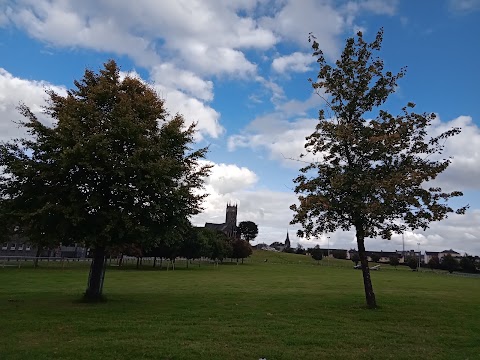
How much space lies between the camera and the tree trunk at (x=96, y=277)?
2012 centimetres

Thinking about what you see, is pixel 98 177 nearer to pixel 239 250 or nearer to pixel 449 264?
pixel 239 250

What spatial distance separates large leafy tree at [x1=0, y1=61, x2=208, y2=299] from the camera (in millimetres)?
18078

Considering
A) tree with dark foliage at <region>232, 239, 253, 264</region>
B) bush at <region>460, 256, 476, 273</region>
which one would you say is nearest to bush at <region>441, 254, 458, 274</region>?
bush at <region>460, 256, 476, 273</region>

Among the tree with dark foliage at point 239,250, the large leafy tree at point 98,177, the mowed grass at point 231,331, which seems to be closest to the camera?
the mowed grass at point 231,331

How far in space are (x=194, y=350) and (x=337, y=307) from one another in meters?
10.6

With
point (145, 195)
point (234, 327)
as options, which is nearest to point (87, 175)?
point (145, 195)

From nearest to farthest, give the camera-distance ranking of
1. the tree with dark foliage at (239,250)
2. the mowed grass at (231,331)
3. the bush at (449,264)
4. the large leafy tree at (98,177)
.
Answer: the mowed grass at (231,331)
the large leafy tree at (98,177)
the tree with dark foliage at (239,250)
the bush at (449,264)

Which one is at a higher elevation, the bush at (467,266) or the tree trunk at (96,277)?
the bush at (467,266)

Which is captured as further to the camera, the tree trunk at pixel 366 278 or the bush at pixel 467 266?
the bush at pixel 467 266

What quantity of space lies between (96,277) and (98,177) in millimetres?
5283

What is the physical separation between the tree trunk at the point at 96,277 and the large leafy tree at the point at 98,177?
0.17 feet

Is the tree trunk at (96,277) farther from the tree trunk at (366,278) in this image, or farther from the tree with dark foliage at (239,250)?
the tree with dark foliage at (239,250)

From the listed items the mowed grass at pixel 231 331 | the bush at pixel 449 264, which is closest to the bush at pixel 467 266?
the bush at pixel 449 264

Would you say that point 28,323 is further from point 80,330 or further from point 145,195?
point 145,195
